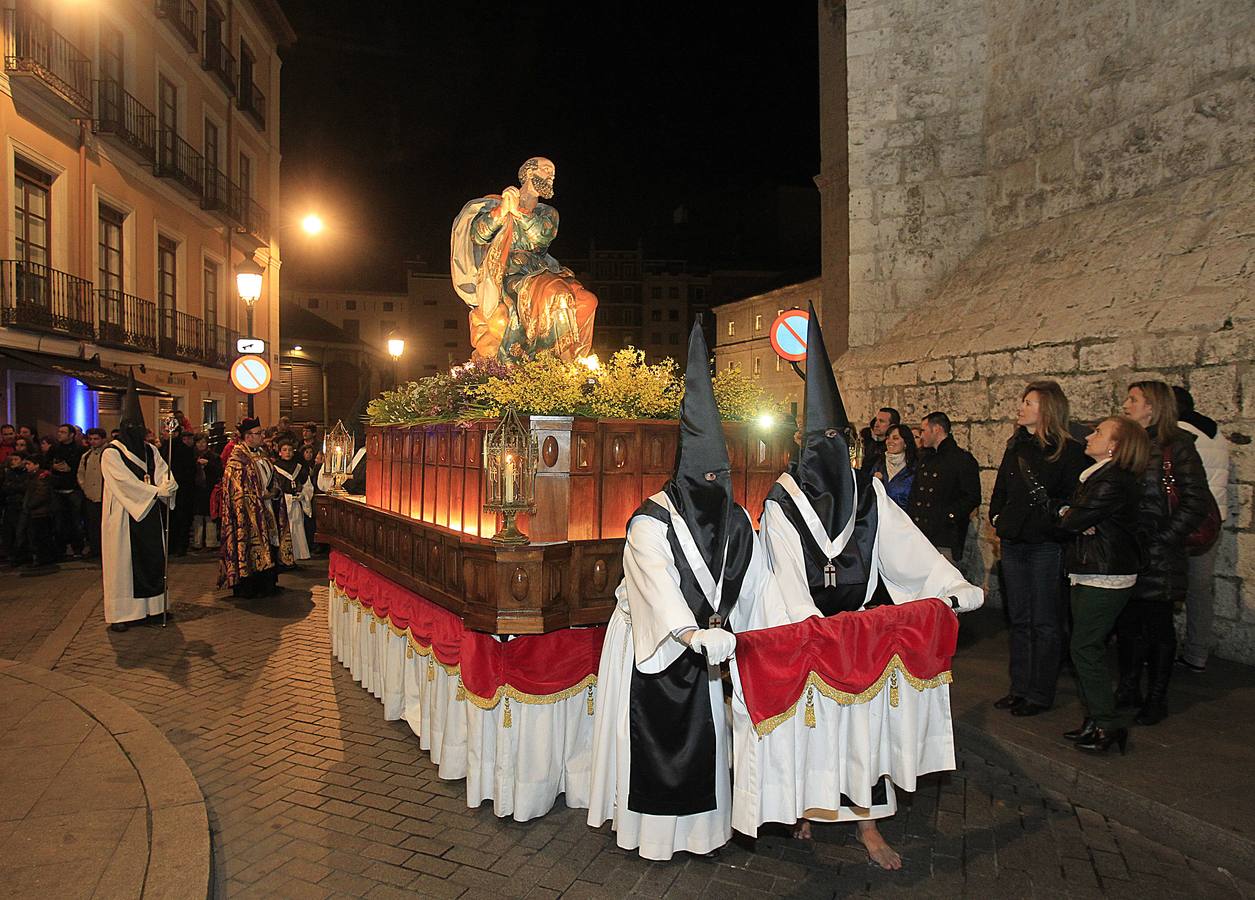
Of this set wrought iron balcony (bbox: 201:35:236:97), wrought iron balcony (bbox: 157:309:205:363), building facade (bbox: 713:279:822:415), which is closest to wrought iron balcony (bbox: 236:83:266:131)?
wrought iron balcony (bbox: 201:35:236:97)

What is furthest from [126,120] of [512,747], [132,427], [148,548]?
[512,747]

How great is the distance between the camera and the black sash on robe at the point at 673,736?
3.55 metres

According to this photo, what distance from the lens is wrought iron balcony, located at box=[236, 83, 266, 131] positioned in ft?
84.7

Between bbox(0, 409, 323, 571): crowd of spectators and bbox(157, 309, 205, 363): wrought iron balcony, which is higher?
bbox(157, 309, 205, 363): wrought iron balcony

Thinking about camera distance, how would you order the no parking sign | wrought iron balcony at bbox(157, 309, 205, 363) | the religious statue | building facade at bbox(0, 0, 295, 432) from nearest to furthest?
the religious statue
the no parking sign
building facade at bbox(0, 0, 295, 432)
wrought iron balcony at bbox(157, 309, 205, 363)

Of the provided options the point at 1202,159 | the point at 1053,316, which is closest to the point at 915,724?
the point at 1053,316

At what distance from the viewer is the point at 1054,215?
28.8 ft

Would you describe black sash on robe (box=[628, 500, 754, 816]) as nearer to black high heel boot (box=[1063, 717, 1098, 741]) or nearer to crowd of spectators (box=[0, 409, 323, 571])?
black high heel boot (box=[1063, 717, 1098, 741])

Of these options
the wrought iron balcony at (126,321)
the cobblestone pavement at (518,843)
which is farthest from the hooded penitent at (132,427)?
the wrought iron balcony at (126,321)

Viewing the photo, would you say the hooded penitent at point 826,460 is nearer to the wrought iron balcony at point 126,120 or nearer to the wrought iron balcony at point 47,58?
the wrought iron balcony at point 47,58

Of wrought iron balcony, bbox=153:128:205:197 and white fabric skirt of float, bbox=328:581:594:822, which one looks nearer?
white fabric skirt of float, bbox=328:581:594:822

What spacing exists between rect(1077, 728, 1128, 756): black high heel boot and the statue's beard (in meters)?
5.03

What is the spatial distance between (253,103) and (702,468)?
1130 inches

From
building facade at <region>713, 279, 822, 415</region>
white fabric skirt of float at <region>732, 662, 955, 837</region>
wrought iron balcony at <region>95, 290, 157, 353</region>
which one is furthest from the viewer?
building facade at <region>713, 279, 822, 415</region>
